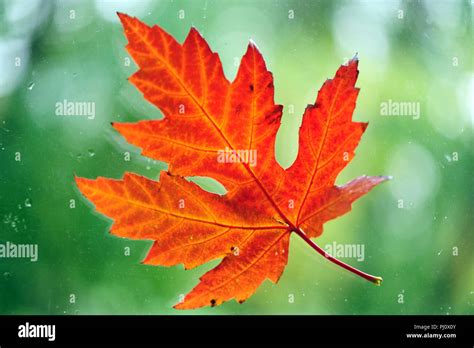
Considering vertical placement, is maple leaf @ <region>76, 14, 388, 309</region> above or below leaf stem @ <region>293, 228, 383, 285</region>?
above

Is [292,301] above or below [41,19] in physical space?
below

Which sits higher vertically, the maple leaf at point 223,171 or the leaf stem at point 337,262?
the maple leaf at point 223,171

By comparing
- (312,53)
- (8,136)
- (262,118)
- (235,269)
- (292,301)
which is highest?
(312,53)

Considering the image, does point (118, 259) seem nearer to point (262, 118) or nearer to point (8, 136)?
point (8, 136)
